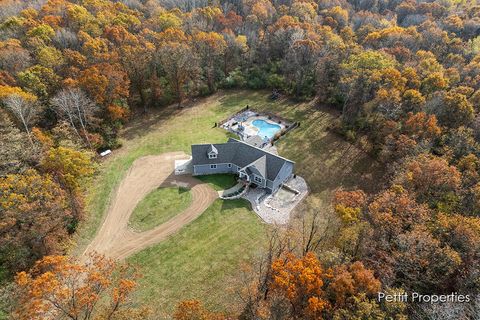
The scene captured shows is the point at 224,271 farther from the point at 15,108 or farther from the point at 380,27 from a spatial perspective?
the point at 380,27

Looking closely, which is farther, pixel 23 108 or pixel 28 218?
pixel 23 108

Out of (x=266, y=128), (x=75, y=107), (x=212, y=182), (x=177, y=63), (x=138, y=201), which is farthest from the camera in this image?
(x=177, y=63)

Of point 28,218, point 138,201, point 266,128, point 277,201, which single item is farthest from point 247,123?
point 28,218

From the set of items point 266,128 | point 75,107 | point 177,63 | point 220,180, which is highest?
point 177,63

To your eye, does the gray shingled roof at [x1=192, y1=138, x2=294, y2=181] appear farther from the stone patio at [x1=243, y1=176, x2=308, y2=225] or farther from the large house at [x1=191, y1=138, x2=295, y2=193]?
the stone patio at [x1=243, y1=176, x2=308, y2=225]

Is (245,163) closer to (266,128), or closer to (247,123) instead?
(266,128)

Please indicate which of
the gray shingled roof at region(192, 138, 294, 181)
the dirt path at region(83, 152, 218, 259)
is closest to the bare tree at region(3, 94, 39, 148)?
the dirt path at region(83, 152, 218, 259)

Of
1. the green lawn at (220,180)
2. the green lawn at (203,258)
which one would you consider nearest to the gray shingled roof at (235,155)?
the green lawn at (220,180)
